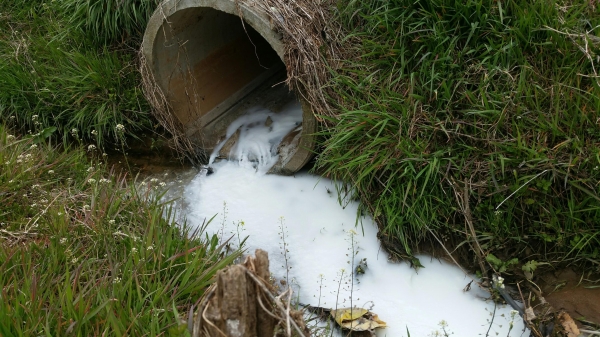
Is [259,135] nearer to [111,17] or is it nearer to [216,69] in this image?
[216,69]

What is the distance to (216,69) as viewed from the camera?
5191mm

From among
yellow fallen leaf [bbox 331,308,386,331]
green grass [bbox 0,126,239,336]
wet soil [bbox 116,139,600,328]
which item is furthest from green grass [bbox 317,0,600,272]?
green grass [bbox 0,126,239,336]

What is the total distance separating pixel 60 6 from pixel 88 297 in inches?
126

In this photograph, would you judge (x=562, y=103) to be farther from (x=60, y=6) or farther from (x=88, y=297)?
(x=60, y=6)

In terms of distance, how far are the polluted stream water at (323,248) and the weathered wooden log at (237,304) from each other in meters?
1.54

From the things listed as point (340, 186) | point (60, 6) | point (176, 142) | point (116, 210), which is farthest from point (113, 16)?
point (340, 186)

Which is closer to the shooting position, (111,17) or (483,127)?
(483,127)

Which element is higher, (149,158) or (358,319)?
(149,158)

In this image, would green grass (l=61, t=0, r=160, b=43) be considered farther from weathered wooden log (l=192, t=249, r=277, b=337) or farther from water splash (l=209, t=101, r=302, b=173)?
weathered wooden log (l=192, t=249, r=277, b=337)

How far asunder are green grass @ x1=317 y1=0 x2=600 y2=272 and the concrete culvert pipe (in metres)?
0.62

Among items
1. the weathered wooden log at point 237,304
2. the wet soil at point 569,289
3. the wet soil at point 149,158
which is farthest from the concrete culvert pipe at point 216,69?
the weathered wooden log at point 237,304

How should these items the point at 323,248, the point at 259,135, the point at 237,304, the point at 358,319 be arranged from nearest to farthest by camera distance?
1. the point at 237,304
2. the point at 358,319
3. the point at 323,248
4. the point at 259,135

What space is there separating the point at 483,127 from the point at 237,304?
2291 mm

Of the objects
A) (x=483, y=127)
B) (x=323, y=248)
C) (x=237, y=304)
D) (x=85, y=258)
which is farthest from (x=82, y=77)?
(x=237, y=304)
